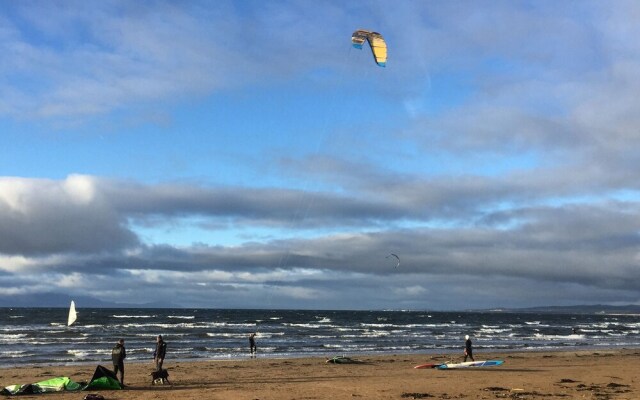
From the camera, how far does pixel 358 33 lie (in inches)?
853

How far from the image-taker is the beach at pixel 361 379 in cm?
1902

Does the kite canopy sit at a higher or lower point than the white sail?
lower

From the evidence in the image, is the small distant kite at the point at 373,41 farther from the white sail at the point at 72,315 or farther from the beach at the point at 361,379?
the white sail at the point at 72,315

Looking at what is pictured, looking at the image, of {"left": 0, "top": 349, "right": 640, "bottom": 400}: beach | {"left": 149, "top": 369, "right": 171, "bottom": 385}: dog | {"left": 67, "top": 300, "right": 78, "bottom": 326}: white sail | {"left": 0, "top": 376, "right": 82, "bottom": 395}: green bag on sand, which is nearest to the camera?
{"left": 0, "top": 376, "right": 82, "bottom": 395}: green bag on sand

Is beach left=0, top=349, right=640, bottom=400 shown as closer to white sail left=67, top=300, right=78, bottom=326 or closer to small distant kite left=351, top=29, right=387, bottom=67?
small distant kite left=351, top=29, right=387, bottom=67

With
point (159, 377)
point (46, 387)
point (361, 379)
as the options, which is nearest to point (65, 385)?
point (46, 387)

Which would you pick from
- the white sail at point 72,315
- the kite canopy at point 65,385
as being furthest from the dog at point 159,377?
the white sail at point 72,315

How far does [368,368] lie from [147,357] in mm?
12758

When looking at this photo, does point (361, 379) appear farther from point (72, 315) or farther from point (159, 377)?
point (72, 315)

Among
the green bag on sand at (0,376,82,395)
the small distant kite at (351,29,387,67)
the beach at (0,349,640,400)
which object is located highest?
the small distant kite at (351,29,387,67)

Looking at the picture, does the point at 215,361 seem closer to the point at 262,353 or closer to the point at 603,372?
the point at 262,353

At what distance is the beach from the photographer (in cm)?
1902

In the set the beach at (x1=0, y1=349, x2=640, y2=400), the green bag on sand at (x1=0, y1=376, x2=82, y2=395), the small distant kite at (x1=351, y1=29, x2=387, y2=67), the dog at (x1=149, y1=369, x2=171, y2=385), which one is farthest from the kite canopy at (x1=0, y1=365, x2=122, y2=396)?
the small distant kite at (x1=351, y1=29, x2=387, y2=67)

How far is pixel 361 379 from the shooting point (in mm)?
23062
